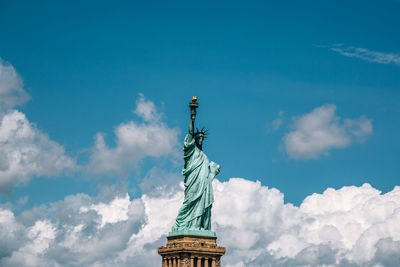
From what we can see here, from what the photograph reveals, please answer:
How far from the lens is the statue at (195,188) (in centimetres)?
13325

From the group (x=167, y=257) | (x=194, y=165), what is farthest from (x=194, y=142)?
(x=167, y=257)

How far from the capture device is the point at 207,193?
441 ft

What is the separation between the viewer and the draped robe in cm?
13350

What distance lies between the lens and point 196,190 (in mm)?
134375

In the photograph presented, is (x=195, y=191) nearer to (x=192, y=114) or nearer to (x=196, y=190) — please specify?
(x=196, y=190)

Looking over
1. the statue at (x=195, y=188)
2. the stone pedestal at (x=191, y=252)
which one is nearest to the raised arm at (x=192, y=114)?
the statue at (x=195, y=188)

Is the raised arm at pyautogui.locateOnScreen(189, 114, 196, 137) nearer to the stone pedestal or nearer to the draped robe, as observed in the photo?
the draped robe

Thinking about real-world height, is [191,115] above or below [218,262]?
above

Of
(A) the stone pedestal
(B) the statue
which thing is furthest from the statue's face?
(A) the stone pedestal

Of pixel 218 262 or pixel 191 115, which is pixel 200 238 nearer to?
pixel 218 262

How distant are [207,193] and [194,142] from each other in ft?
18.8

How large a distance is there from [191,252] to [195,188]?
7.55m

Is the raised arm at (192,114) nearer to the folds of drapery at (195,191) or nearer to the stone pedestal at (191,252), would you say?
the folds of drapery at (195,191)

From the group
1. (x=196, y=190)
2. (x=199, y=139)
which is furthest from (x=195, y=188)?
(x=199, y=139)
